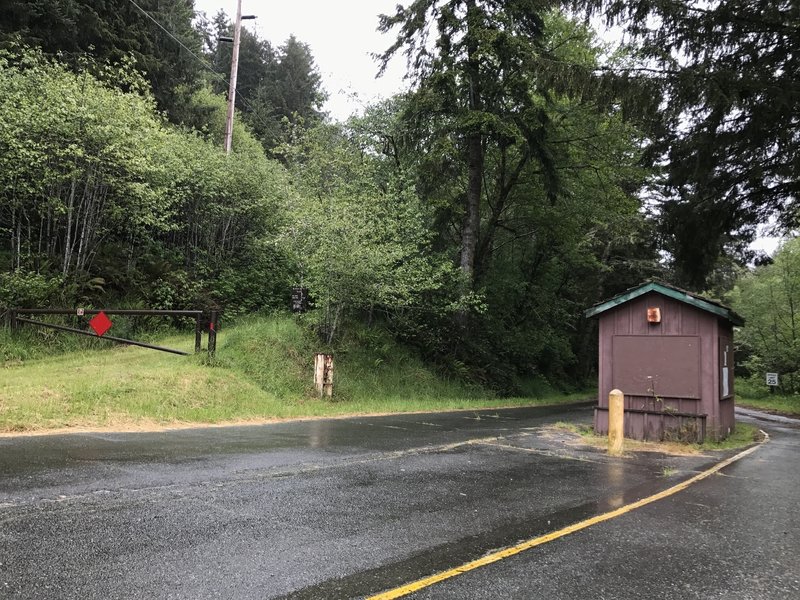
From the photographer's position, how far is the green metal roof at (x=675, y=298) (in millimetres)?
10016

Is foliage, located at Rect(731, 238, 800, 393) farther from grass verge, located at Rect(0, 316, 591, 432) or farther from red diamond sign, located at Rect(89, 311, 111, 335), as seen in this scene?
red diamond sign, located at Rect(89, 311, 111, 335)

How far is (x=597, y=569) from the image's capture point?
13.3 feet

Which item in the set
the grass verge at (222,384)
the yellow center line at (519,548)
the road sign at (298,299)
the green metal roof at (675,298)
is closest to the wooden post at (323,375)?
the grass verge at (222,384)

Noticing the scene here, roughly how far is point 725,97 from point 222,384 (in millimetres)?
11157

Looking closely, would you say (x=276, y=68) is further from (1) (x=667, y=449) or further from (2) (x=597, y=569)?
(2) (x=597, y=569)

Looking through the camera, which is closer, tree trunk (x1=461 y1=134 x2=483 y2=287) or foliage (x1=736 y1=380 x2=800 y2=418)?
tree trunk (x1=461 y1=134 x2=483 y2=287)

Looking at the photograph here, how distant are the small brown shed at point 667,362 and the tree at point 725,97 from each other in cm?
366

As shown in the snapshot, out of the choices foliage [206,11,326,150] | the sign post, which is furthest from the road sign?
foliage [206,11,326,150]

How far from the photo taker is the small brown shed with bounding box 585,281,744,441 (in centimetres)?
1011

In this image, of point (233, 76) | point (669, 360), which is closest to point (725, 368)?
point (669, 360)

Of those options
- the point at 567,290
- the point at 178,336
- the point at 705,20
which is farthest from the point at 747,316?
the point at 178,336

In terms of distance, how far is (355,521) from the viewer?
4863 millimetres

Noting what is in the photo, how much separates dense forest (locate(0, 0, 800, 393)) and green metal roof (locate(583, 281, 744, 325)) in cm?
331

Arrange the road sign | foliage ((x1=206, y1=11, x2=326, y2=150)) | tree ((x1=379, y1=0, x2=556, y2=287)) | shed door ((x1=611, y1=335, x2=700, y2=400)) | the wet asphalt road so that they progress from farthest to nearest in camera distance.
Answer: foliage ((x1=206, y1=11, x2=326, y2=150))
tree ((x1=379, y1=0, x2=556, y2=287))
the road sign
shed door ((x1=611, y1=335, x2=700, y2=400))
the wet asphalt road
